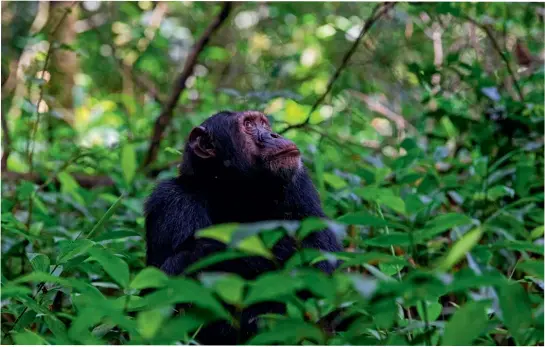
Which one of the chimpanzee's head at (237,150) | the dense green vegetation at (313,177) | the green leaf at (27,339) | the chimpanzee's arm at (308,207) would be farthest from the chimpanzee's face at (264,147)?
the green leaf at (27,339)

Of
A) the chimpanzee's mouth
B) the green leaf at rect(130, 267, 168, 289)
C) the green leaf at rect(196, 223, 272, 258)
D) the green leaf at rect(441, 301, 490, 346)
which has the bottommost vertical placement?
the green leaf at rect(441, 301, 490, 346)

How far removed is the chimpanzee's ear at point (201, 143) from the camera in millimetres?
4027

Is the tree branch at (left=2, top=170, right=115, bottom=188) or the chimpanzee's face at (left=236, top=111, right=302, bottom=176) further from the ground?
the chimpanzee's face at (left=236, top=111, right=302, bottom=176)

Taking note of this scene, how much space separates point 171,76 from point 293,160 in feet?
20.8

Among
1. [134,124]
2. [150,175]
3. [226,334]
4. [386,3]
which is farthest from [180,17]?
[226,334]

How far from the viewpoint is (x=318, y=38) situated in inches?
337

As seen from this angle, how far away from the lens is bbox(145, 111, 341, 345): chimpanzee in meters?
3.40

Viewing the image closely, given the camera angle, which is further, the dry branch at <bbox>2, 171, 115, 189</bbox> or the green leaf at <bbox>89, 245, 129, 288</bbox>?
the dry branch at <bbox>2, 171, 115, 189</bbox>

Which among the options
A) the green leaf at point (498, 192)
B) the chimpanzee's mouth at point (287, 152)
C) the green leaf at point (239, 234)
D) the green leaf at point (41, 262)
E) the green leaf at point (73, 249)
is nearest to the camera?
the green leaf at point (239, 234)

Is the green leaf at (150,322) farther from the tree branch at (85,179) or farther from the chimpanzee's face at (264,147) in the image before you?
the tree branch at (85,179)

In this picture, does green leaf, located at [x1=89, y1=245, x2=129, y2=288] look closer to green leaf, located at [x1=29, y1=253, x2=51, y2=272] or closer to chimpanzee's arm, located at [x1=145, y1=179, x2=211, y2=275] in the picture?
green leaf, located at [x1=29, y1=253, x2=51, y2=272]

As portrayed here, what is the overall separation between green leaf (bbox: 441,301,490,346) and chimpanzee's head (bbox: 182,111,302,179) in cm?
210

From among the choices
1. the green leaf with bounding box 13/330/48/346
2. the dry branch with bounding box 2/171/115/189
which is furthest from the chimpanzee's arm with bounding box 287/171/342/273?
the dry branch with bounding box 2/171/115/189

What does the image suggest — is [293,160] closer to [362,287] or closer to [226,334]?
[226,334]
